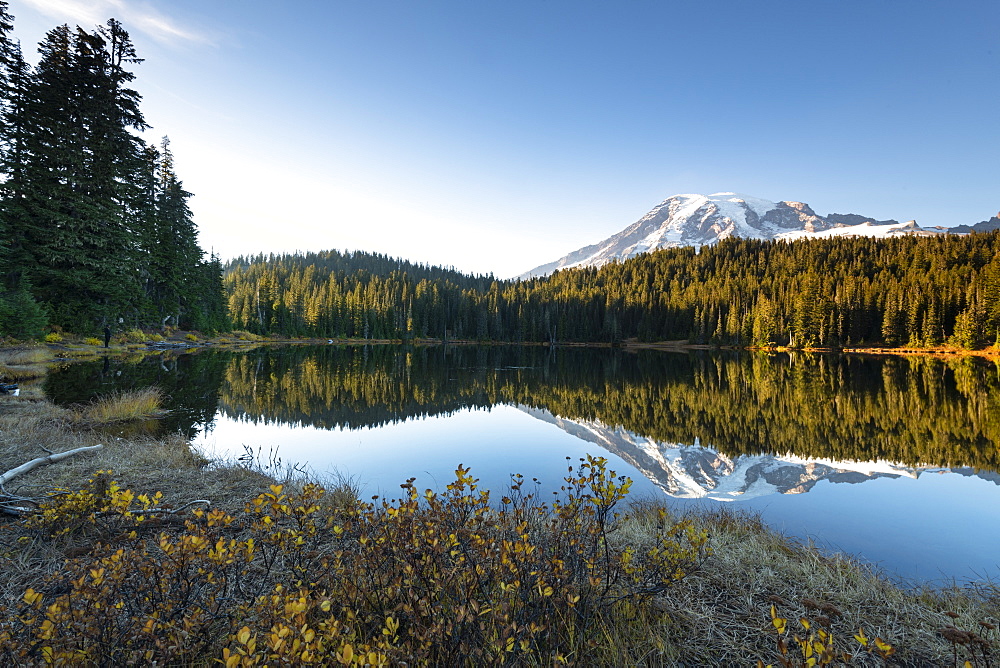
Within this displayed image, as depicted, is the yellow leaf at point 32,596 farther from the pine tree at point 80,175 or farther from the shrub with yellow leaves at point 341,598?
the pine tree at point 80,175

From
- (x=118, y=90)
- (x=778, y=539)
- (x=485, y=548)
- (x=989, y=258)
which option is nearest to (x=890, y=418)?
(x=778, y=539)

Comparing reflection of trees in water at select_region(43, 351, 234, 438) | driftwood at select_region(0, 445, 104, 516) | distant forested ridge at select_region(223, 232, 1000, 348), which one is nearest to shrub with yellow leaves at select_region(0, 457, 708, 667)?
driftwood at select_region(0, 445, 104, 516)

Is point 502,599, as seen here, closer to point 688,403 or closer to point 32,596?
point 32,596

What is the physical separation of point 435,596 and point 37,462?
376 inches

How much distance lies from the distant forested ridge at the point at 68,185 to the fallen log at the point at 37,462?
71.9 ft

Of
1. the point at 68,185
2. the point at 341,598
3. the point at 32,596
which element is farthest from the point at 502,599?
the point at 68,185

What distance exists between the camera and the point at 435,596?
3412 millimetres

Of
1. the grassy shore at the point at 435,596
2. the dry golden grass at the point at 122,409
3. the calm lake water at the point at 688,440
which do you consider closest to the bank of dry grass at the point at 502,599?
the grassy shore at the point at 435,596

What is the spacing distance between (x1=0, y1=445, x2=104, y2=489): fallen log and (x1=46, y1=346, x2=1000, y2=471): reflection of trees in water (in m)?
5.96

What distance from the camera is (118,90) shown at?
3023 centimetres

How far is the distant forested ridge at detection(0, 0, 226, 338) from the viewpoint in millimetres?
25844

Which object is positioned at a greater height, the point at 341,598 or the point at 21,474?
the point at 341,598

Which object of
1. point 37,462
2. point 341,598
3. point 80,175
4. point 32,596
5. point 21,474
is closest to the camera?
point 32,596

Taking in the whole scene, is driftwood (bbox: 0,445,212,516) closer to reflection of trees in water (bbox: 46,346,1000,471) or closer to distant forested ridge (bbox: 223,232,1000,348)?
reflection of trees in water (bbox: 46,346,1000,471)
